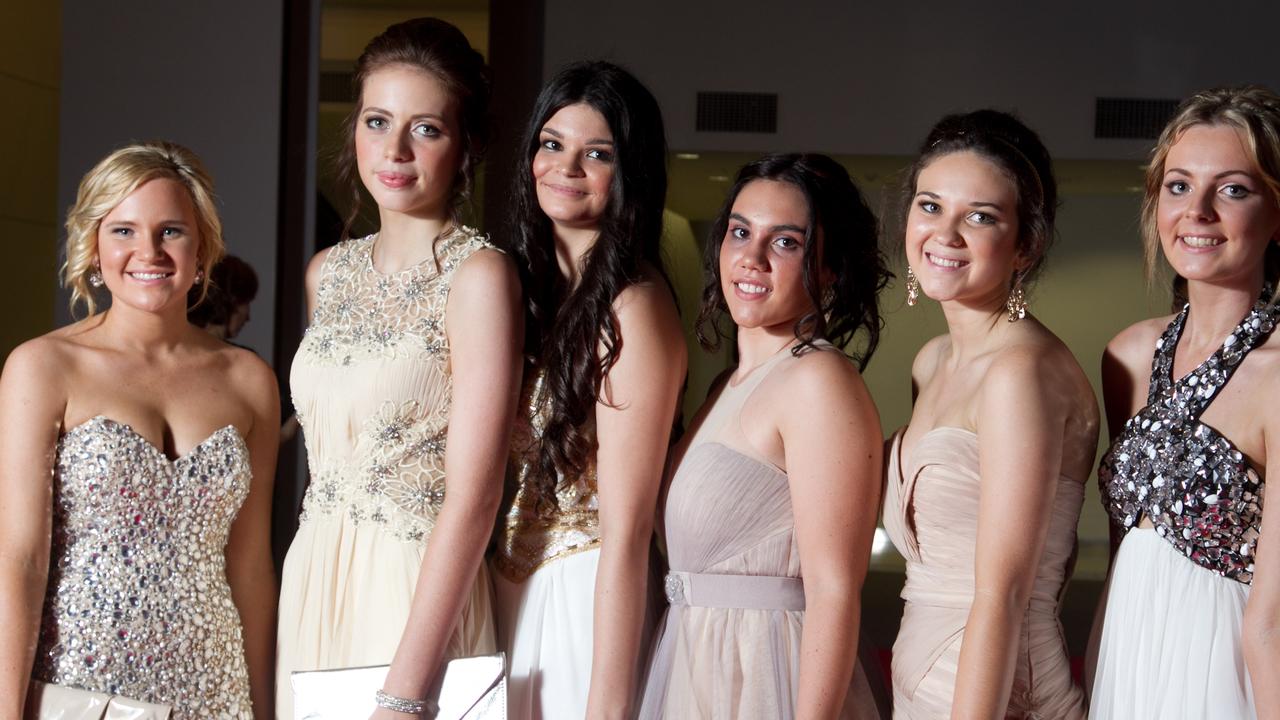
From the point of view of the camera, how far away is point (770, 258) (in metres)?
2.32

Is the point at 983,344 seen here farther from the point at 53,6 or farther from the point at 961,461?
the point at 53,6

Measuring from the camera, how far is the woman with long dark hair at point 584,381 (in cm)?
228

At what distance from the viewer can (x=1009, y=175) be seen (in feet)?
7.37

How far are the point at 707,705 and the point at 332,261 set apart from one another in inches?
43.9

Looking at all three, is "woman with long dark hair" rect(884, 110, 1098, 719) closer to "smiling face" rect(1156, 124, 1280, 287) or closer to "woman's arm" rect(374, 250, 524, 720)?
"smiling face" rect(1156, 124, 1280, 287)

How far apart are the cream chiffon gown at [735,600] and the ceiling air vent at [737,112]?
237 inches

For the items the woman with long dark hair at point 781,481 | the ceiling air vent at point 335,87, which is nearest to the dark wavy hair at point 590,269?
the woman with long dark hair at point 781,481

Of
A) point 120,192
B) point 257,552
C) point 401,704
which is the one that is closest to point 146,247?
point 120,192

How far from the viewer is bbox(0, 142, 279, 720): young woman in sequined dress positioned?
2260 mm

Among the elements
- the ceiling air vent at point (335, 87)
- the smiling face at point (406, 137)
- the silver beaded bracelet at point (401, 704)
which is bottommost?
the silver beaded bracelet at point (401, 704)

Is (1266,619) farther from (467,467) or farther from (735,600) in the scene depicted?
(467,467)

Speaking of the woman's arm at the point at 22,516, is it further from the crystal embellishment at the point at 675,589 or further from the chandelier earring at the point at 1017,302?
the chandelier earring at the point at 1017,302

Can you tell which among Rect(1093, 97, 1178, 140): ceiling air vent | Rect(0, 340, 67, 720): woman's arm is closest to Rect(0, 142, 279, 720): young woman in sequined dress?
Rect(0, 340, 67, 720): woman's arm

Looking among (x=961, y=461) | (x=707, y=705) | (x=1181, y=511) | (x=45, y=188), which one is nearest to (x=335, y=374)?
(x=707, y=705)
